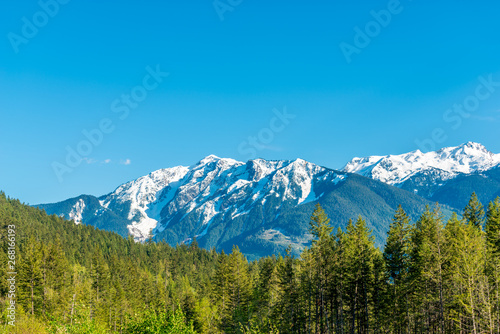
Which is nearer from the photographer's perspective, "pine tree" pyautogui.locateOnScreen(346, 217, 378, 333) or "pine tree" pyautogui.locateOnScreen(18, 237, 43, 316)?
"pine tree" pyautogui.locateOnScreen(346, 217, 378, 333)

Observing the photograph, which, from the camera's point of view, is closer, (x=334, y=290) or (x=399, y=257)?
(x=399, y=257)

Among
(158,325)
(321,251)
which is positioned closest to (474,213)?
(321,251)

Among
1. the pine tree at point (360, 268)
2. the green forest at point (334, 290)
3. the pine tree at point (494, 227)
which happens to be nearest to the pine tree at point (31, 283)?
the green forest at point (334, 290)

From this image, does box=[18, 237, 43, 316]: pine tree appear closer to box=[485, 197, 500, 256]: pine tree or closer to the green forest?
the green forest

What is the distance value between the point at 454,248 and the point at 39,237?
140871 mm

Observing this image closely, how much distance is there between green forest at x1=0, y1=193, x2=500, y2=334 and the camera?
3372 centimetres

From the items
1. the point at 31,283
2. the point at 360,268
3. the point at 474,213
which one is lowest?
the point at 31,283

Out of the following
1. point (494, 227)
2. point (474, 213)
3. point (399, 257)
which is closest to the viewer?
point (399, 257)

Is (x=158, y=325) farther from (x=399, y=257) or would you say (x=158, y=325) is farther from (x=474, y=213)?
(x=474, y=213)

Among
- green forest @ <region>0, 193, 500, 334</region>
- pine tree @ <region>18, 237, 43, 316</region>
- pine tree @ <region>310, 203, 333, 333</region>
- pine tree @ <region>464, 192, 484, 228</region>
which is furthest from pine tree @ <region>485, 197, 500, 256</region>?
pine tree @ <region>18, 237, 43, 316</region>

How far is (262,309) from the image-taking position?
79.2 metres

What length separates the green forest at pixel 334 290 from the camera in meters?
33.7

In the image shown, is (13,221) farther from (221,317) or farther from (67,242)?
(221,317)

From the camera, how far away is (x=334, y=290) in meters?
A: 55.0
